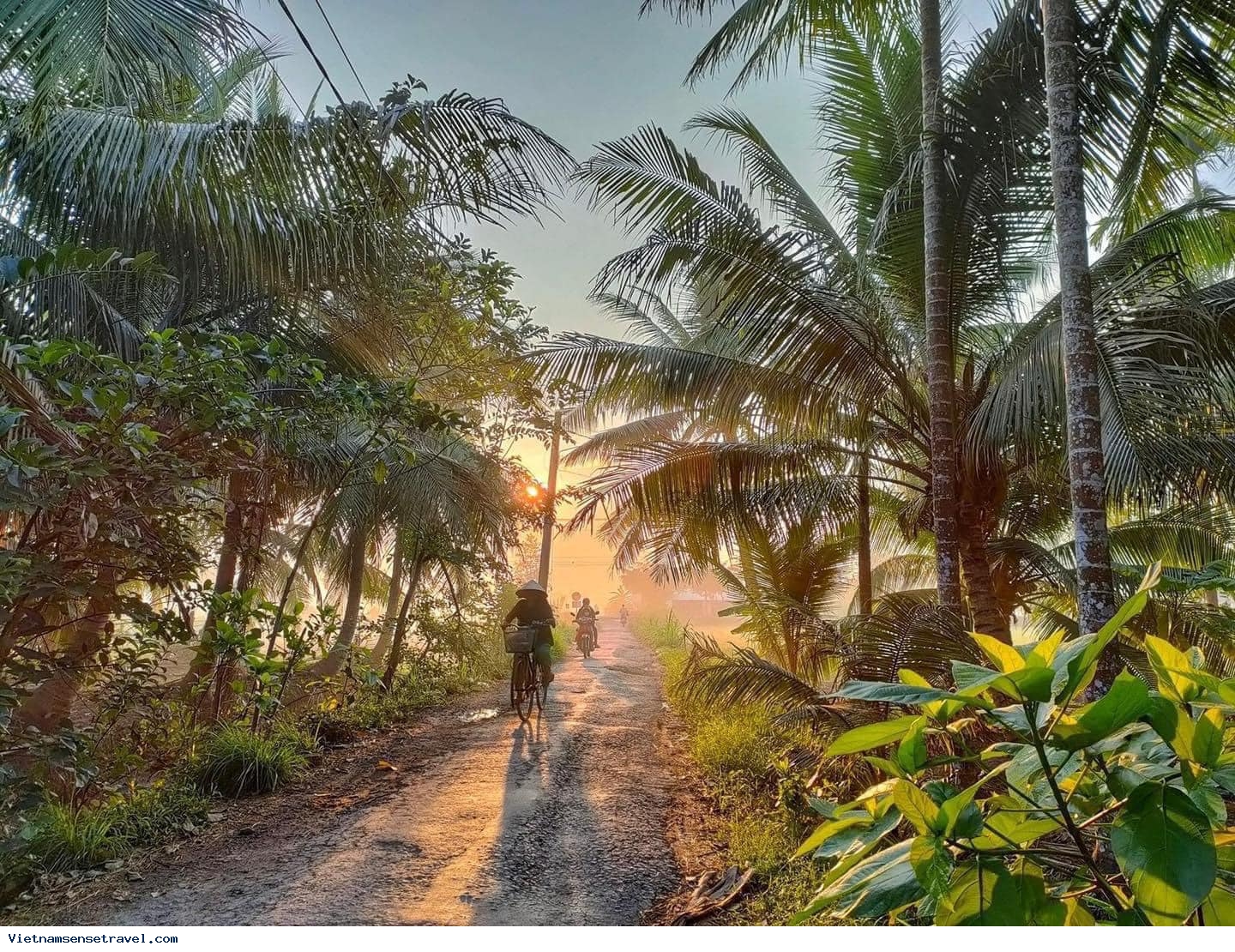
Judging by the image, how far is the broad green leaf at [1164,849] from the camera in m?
0.61

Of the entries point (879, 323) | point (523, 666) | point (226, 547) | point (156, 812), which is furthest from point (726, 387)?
point (156, 812)

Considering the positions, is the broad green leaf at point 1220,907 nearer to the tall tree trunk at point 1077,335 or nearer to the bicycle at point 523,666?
the tall tree trunk at point 1077,335

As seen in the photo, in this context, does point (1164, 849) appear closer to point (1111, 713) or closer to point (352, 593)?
point (1111, 713)

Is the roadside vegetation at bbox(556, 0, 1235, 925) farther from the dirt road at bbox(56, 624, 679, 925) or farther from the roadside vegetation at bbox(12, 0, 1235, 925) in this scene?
the dirt road at bbox(56, 624, 679, 925)

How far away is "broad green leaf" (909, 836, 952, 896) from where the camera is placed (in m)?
0.65

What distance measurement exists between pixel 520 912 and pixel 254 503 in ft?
8.04

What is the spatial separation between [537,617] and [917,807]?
13.5 feet

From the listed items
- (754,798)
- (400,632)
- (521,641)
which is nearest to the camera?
(754,798)

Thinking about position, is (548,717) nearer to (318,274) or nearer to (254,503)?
(254,503)

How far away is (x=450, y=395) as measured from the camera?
3.27m

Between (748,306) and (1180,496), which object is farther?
(748,306)

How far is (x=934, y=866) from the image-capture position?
0.65 meters
